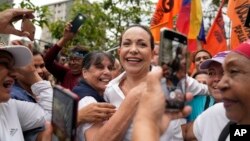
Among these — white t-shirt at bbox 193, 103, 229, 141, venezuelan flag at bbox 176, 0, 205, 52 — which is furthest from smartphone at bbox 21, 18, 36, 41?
venezuelan flag at bbox 176, 0, 205, 52

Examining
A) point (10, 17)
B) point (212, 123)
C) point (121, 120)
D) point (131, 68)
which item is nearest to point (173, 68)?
point (121, 120)

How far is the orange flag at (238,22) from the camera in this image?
18.8 feet

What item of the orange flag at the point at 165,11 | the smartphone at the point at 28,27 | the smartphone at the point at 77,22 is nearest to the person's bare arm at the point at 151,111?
the smartphone at the point at 28,27

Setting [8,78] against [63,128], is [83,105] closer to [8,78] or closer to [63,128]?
[8,78]

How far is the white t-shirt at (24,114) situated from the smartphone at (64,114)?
1.38 feet

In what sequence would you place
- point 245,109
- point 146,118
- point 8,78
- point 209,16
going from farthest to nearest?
point 209,16
point 8,78
point 245,109
point 146,118

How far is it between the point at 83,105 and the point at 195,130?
0.75 metres

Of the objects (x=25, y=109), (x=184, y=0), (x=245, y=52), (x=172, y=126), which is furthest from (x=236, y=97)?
(x=184, y=0)

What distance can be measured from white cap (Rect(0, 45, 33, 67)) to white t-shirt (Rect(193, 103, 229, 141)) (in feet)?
3.91

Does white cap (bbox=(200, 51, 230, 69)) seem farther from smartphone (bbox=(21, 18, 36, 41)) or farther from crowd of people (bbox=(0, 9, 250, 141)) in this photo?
smartphone (bbox=(21, 18, 36, 41))

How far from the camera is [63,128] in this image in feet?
7.00

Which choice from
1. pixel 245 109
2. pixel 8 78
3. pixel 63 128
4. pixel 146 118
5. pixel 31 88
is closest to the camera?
pixel 146 118

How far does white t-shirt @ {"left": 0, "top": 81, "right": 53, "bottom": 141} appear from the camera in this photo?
265 centimetres

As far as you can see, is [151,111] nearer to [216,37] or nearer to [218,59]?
[218,59]
